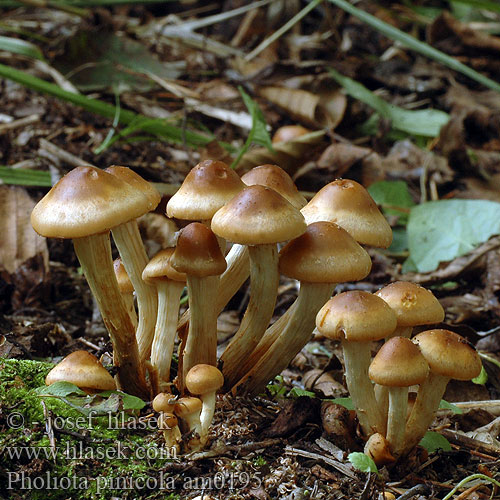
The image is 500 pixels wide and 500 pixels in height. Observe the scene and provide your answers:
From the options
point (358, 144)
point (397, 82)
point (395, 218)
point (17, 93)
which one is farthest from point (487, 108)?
point (17, 93)

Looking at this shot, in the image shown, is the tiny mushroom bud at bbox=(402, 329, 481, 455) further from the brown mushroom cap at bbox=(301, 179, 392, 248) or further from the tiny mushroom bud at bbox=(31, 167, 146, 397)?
the tiny mushroom bud at bbox=(31, 167, 146, 397)

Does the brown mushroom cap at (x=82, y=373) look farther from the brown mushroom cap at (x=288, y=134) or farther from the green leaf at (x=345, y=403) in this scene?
the brown mushroom cap at (x=288, y=134)

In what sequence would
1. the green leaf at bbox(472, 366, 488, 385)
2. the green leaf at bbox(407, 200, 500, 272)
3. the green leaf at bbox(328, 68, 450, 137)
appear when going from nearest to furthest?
the green leaf at bbox(472, 366, 488, 385)
the green leaf at bbox(407, 200, 500, 272)
the green leaf at bbox(328, 68, 450, 137)

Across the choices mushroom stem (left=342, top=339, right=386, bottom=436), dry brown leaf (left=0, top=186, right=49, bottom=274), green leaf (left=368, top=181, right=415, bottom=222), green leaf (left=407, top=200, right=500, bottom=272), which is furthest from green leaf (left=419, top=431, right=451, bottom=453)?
green leaf (left=368, top=181, right=415, bottom=222)

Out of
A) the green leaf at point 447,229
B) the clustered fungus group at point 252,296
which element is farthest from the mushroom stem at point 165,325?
the green leaf at point 447,229

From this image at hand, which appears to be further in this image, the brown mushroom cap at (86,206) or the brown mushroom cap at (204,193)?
the brown mushroom cap at (204,193)

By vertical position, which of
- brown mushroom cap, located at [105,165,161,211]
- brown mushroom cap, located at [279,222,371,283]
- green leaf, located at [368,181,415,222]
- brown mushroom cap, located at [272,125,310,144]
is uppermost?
brown mushroom cap, located at [105,165,161,211]
